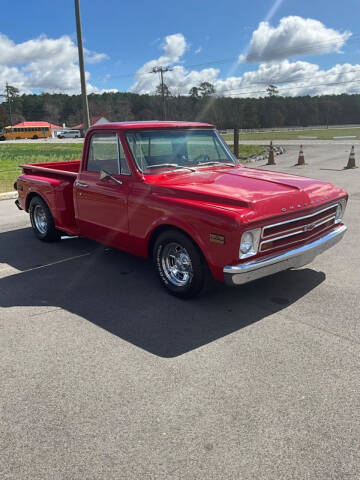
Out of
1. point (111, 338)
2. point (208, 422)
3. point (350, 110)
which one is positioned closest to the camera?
point (208, 422)

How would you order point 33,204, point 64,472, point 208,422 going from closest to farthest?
point 64,472 < point 208,422 < point 33,204

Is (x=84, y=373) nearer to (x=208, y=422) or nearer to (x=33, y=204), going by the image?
(x=208, y=422)

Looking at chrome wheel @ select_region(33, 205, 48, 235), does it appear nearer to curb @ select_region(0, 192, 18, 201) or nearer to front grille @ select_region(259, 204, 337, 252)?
front grille @ select_region(259, 204, 337, 252)

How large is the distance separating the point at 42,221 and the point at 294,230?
437 cm

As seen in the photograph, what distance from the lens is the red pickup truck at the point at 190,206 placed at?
3.90 metres

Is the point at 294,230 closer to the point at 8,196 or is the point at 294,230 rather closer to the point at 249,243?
the point at 249,243

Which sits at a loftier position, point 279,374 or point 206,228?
point 206,228

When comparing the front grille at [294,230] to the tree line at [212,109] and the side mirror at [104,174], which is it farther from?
the tree line at [212,109]

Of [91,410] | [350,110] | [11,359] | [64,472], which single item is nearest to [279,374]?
[91,410]

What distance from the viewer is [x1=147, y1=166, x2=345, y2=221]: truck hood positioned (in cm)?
399

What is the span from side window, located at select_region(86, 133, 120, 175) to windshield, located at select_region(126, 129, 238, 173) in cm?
28

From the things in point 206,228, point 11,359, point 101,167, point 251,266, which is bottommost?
point 11,359

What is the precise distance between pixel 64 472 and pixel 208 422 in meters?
0.90

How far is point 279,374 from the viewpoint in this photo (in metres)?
3.15
